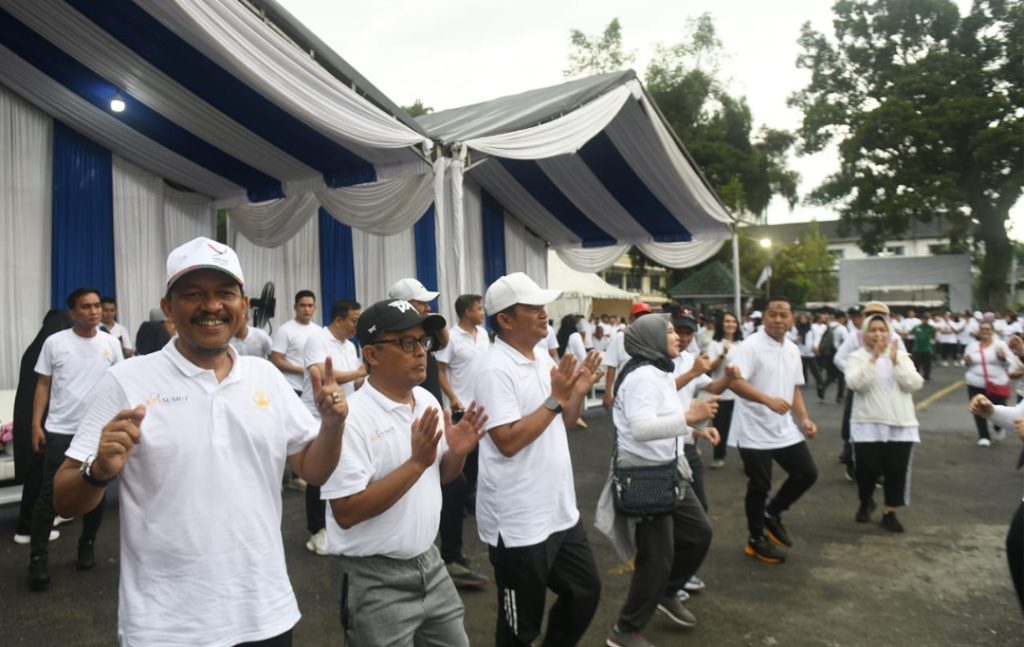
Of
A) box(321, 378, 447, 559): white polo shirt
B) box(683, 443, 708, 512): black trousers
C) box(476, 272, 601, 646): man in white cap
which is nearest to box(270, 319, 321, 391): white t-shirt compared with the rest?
box(683, 443, 708, 512): black trousers

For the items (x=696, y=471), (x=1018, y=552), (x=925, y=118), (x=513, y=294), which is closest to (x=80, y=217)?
(x=513, y=294)

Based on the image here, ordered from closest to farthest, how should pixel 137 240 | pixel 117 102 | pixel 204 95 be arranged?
pixel 204 95 < pixel 117 102 < pixel 137 240

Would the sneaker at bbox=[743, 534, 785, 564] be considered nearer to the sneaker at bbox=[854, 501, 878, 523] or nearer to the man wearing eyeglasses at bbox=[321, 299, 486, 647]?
the sneaker at bbox=[854, 501, 878, 523]

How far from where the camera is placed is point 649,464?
3787mm

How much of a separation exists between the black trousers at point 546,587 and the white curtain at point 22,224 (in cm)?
816

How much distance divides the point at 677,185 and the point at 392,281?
4.70 metres

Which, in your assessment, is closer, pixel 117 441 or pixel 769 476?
pixel 117 441

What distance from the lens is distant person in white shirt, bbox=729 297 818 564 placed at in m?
5.10

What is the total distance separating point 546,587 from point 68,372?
12.5ft

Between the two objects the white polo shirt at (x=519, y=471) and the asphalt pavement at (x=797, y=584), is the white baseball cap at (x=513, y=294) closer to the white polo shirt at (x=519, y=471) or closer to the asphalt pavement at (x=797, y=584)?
the white polo shirt at (x=519, y=471)

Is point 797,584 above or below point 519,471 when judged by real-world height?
below

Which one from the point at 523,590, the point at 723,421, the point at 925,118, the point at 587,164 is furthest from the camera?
the point at 925,118

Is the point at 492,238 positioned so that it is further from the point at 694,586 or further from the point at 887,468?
the point at 694,586

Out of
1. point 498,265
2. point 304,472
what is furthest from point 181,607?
point 498,265
